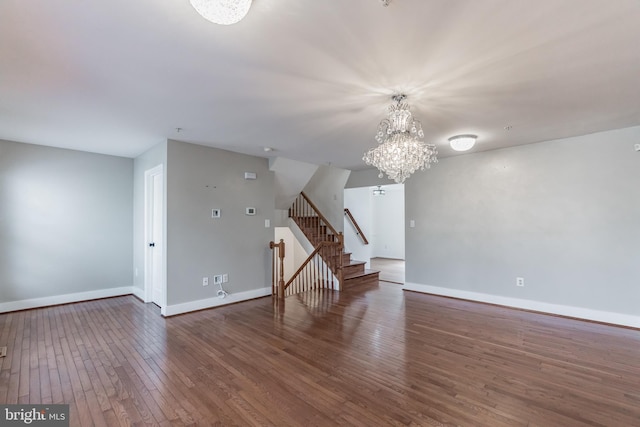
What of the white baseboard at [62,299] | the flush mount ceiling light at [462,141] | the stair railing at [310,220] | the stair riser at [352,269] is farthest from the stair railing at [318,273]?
the white baseboard at [62,299]

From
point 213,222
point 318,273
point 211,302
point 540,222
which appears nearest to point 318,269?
point 318,273

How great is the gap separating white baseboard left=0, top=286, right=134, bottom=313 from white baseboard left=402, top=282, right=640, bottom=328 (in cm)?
551

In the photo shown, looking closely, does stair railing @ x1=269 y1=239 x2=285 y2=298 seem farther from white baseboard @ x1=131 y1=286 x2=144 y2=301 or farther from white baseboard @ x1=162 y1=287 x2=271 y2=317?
white baseboard @ x1=131 y1=286 x2=144 y2=301

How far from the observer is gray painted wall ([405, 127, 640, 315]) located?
12.0 feet

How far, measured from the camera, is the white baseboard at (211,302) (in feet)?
13.4

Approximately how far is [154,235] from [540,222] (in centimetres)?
607

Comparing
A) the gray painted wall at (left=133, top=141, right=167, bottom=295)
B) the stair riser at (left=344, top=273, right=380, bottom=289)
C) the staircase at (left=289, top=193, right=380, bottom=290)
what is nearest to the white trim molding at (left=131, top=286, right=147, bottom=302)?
the gray painted wall at (left=133, top=141, right=167, bottom=295)

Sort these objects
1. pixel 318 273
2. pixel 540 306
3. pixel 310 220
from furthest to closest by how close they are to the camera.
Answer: pixel 310 220, pixel 318 273, pixel 540 306

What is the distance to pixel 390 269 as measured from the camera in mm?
8180

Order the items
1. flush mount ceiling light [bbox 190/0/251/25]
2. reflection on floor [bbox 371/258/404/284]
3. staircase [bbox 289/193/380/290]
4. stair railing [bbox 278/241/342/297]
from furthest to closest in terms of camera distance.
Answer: reflection on floor [bbox 371/258/404/284] < staircase [bbox 289/193/380/290] < stair railing [bbox 278/241/342/297] < flush mount ceiling light [bbox 190/0/251/25]

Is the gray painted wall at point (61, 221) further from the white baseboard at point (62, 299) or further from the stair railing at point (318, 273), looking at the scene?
the stair railing at point (318, 273)

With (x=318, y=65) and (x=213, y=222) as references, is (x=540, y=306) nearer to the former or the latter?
(x=318, y=65)

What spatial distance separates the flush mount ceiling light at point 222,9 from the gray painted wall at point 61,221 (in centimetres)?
493

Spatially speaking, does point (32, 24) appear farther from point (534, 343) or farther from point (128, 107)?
point (534, 343)
